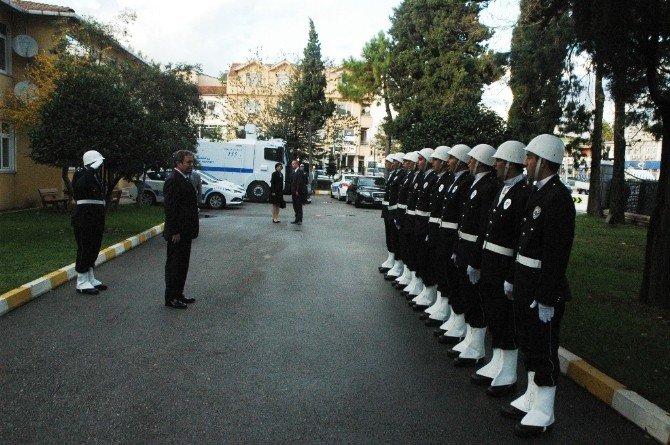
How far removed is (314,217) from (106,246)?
1150 centimetres

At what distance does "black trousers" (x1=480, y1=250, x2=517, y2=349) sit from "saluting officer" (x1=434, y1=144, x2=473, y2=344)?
1329 millimetres

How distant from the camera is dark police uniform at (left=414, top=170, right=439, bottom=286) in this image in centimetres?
841

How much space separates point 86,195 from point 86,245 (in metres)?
0.70

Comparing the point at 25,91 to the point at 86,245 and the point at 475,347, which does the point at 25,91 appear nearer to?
the point at 86,245

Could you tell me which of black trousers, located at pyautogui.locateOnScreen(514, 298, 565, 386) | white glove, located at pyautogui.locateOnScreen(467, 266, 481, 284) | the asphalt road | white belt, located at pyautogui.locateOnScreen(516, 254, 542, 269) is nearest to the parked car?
the asphalt road

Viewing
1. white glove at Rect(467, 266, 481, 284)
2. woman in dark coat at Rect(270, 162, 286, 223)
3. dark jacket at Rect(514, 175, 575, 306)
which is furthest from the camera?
woman in dark coat at Rect(270, 162, 286, 223)

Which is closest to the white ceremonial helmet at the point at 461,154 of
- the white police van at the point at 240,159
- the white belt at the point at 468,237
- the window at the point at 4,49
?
the white belt at the point at 468,237

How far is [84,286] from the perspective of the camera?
8977 mm

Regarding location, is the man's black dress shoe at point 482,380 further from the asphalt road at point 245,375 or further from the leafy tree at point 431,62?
the leafy tree at point 431,62

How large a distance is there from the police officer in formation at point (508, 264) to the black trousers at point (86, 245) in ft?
15.5

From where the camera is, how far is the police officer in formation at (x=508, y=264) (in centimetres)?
459

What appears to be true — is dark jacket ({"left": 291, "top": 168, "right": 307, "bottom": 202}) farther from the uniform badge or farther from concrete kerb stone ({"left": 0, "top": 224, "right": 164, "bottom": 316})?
the uniform badge

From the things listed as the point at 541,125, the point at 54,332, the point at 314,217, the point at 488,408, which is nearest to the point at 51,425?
the point at 54,332

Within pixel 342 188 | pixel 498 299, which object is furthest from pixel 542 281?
pixel 342 188
